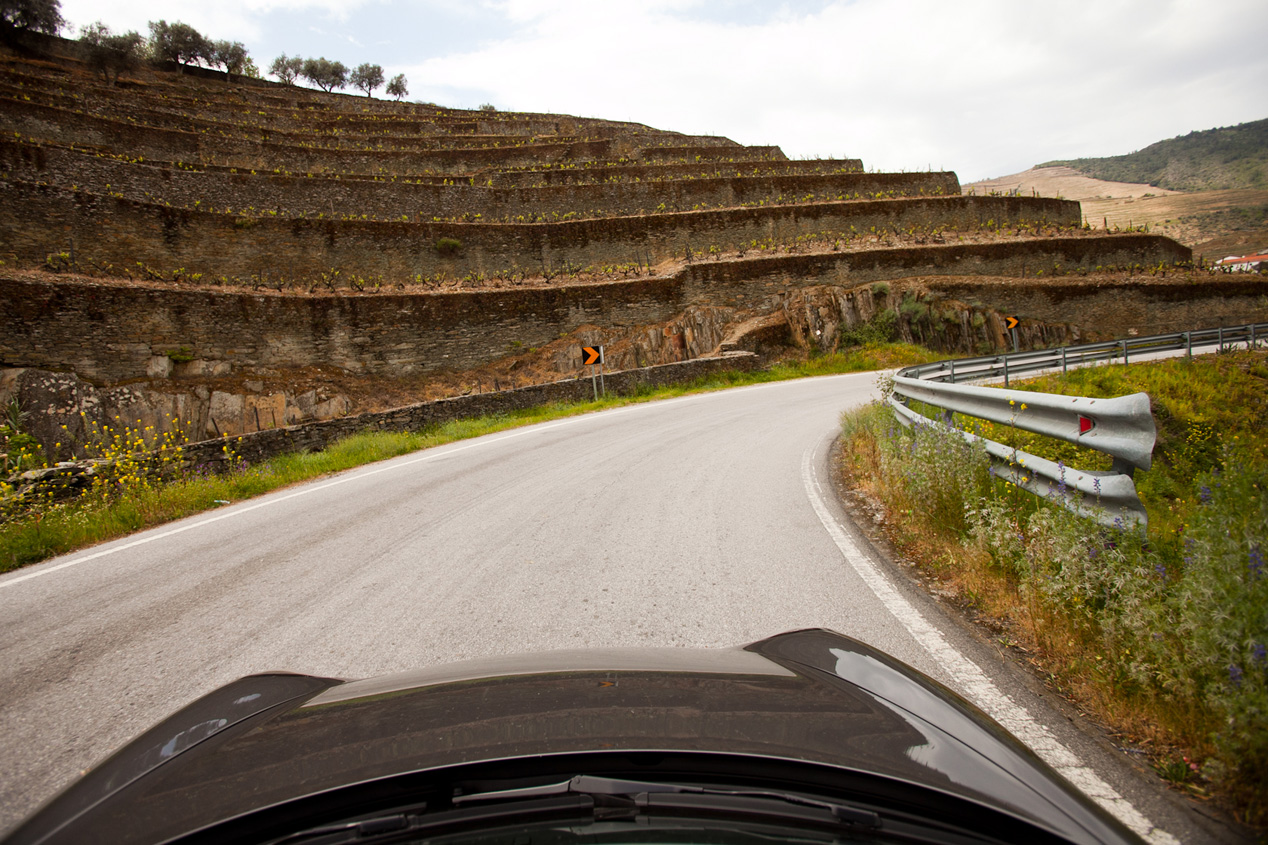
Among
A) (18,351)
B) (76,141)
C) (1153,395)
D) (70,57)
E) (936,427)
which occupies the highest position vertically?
(70,57)

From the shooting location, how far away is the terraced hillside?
17.9 metres

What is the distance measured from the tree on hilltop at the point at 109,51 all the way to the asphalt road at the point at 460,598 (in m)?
61.0

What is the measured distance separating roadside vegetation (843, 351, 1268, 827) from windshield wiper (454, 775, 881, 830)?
1.54 meters

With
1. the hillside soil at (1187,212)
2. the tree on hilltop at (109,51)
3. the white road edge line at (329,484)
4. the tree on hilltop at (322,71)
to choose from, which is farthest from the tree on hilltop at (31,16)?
the hillside soil at (1187,212)

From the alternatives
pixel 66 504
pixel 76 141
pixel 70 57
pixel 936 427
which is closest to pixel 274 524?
pixel 66 504

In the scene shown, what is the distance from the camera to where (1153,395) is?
38.4ft

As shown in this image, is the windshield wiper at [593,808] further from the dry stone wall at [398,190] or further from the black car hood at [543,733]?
the dry stone wall at [398,190]

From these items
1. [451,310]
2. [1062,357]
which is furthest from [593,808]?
[451,310]

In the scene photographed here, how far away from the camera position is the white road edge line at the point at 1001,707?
1.87 metres

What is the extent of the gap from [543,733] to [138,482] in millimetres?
9819

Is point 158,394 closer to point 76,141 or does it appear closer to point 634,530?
point 634,530

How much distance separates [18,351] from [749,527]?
774 inches

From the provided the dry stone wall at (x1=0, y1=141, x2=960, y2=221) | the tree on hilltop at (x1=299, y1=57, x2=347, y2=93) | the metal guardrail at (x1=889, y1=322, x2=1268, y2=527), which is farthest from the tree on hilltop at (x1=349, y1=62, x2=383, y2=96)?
the metal guardrail at (x1=889, y1=322, x2=1268, y2=527)

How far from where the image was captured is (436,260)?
2647 cm
